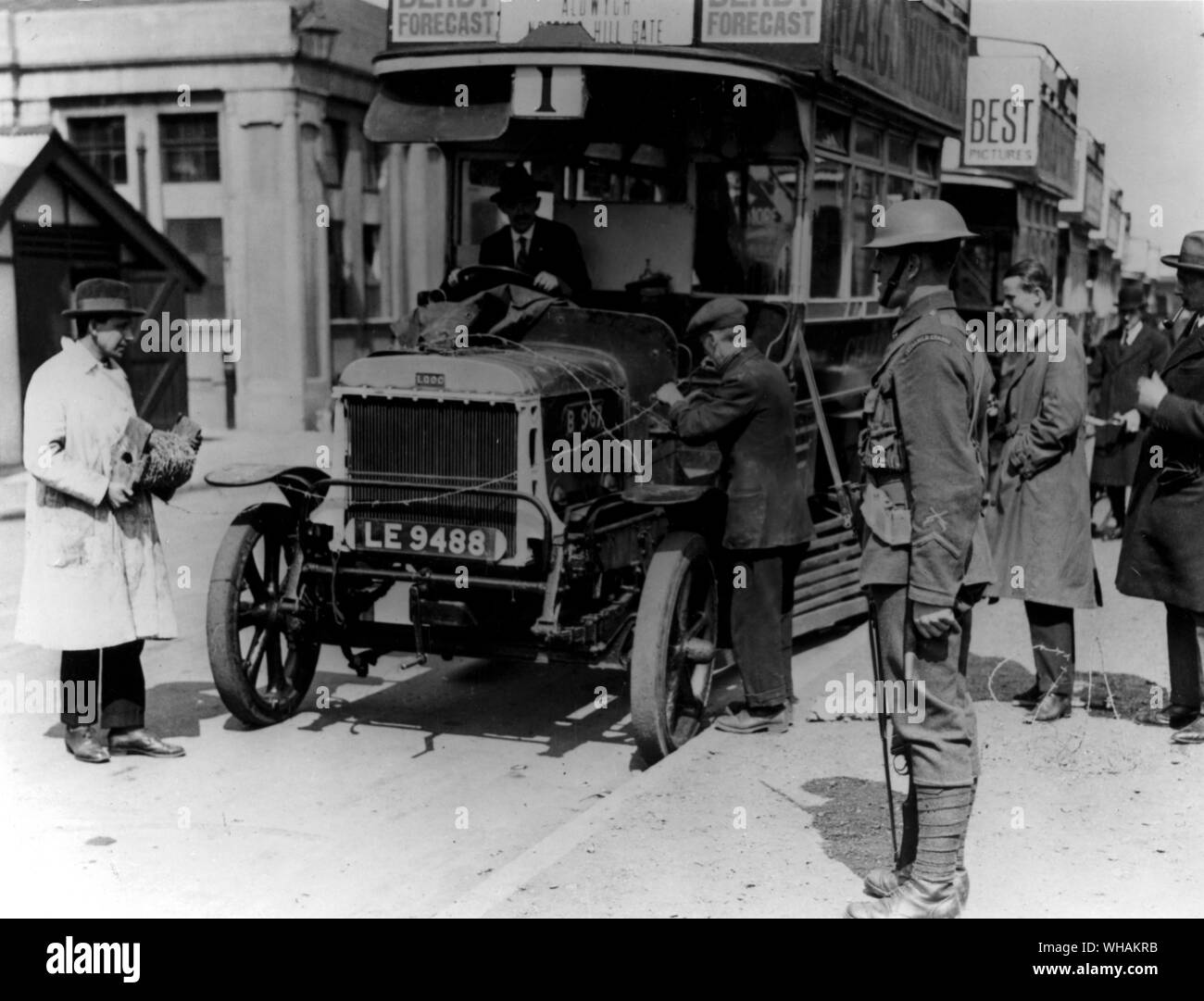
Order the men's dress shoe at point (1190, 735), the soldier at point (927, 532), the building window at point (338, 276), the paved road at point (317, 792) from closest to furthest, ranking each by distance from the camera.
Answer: the soldier at point (927, 532) < the paved road at point (317, 792) < the men's dress shoe at point (1190, 735) < the building window at point (338, 276)

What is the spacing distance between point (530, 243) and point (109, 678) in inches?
125

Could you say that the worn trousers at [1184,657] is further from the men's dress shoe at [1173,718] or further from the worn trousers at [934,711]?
the worn trousers at [934,711]

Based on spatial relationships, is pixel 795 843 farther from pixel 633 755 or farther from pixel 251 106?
pixel 251 106

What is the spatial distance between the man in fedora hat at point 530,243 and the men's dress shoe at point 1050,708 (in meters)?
3.12

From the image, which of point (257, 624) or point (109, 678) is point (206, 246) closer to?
point (257, 624)

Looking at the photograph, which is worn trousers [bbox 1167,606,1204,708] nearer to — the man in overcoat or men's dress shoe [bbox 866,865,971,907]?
the man in overcoat

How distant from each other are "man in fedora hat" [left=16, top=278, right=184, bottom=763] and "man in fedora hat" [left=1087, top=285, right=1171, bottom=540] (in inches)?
300

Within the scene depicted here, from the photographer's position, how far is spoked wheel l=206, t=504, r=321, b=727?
6320mm

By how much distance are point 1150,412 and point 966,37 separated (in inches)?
249

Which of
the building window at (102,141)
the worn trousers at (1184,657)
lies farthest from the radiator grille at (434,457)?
the building window at (102,141)

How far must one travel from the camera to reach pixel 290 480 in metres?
6.61

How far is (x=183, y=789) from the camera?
5.88 m

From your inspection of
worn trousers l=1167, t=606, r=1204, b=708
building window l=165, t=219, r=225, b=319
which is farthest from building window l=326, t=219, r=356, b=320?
worn trousers l=1167, t=606, r=1204, b=708

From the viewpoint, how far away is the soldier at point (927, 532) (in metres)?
4.05
